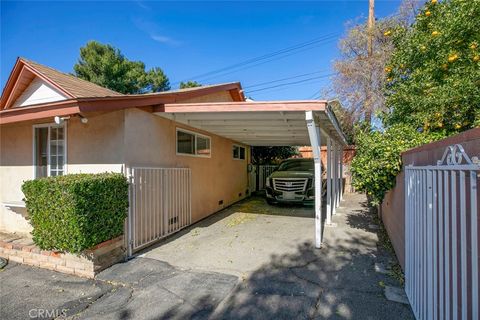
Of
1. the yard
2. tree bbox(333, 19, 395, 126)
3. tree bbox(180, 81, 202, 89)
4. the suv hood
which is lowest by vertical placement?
the yard

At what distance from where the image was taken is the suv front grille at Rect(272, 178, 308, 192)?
382 inches

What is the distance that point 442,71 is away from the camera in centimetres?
602

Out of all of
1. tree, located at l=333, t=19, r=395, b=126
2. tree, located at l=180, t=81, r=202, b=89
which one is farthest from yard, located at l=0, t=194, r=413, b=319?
tree, located at l=180, t=81, r=202, b=89

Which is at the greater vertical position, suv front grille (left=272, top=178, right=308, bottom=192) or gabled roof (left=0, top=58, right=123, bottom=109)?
gabled roof (left=0, top=58, right=123, bottom=109)

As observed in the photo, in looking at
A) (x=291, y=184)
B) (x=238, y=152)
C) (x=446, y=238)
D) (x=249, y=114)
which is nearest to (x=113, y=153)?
(x=249, y=114)

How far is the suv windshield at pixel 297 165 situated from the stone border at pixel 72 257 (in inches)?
297

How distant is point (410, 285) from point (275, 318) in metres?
1.71

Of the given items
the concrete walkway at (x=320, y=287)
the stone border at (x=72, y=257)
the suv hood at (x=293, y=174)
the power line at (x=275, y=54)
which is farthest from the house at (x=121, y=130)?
the power line at (x=275, y=54)

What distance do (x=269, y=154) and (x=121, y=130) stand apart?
36.7 feet

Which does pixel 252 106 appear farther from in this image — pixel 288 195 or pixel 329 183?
pixel 288 195

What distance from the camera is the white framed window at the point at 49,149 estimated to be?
5930 mm

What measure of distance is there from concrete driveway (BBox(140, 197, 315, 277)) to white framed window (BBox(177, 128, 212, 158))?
201cm

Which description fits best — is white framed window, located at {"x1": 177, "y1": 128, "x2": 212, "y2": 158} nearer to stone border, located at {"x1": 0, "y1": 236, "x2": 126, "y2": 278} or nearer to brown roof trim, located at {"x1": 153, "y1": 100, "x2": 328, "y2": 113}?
brown roof trim, located at {"x1": 153, "y1": 100, "x2": 328, "y2": 113}

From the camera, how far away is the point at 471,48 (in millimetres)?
5418
